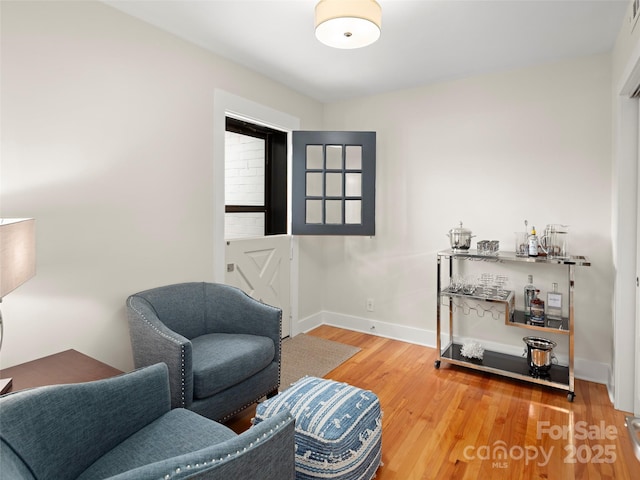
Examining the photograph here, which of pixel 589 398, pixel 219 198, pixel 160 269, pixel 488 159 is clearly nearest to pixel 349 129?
pixel 488 159

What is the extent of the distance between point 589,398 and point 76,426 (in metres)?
3.09

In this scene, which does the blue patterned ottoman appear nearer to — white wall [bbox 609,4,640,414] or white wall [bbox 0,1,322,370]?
white wall [bbox 0,1,322,370]

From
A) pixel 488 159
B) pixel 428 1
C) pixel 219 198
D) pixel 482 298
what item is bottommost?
pixel 482 298

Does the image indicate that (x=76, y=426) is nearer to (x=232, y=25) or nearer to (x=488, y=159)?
(x=232, y=25)

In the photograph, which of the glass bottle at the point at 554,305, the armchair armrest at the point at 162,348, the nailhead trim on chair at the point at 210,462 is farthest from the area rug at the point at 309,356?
the nailhead trim on chair at the point at 210,462

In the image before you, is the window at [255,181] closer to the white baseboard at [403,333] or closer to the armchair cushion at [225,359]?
the white baseboard at [403,333]

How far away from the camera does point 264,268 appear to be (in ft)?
11.4

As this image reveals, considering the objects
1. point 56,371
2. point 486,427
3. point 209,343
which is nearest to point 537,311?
point 486,427

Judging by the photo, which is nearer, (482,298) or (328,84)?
(482,298)

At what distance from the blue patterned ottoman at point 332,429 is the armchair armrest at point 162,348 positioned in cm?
42

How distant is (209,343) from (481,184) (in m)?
2.62

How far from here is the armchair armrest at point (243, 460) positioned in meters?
0.89

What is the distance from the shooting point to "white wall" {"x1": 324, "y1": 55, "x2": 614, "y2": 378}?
9.38 feet

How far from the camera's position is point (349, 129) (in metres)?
4.04
